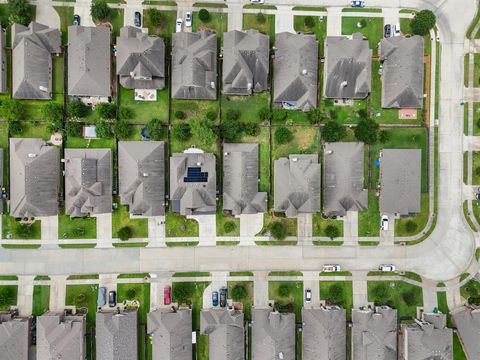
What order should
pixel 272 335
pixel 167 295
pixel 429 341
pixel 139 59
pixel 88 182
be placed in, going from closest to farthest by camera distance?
pixel 139 59
pixel 88 182
pixel 272 335
pixel 429 341
pixel 167 295

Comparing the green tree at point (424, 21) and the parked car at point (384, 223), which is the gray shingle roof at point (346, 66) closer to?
the green tree at point (424, 21)

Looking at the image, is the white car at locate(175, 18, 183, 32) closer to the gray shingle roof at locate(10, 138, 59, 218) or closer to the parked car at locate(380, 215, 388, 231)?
the gray shingle roof at locate(10, 138, 59, 218)

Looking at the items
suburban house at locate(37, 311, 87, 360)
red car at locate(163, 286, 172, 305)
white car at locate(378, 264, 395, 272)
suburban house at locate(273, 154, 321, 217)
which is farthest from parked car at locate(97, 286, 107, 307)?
white car at locate(378, 264, 395, 272)

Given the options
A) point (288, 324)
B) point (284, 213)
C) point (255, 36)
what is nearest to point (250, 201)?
point (284, 213)

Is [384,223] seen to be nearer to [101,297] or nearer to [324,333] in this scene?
[324,333]

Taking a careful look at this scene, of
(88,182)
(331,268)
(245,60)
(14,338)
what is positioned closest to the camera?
(14,338)

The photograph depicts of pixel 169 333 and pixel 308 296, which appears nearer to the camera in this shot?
pixel 169 333

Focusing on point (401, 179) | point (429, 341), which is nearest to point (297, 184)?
point (401, 179)

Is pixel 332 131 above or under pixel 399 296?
above
